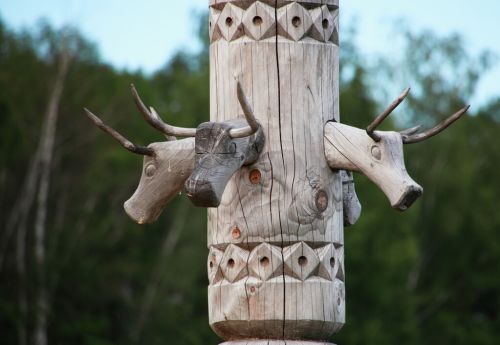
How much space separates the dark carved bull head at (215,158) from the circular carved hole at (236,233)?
339 mm

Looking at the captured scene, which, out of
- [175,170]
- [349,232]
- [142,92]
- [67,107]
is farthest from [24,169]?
[175,170]

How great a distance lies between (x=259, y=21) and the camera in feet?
20.2

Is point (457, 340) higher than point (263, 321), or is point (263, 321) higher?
point (263, 321)

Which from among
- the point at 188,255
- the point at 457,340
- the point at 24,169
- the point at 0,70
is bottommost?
the point at 457,340

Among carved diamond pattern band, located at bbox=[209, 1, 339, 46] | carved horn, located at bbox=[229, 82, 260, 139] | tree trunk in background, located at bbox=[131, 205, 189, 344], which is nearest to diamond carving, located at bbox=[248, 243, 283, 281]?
carved horn, located at bbox=[229, 82, 260, 139]

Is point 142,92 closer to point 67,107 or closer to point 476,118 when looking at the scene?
point 67,107

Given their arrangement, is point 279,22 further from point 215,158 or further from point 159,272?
point 159,272

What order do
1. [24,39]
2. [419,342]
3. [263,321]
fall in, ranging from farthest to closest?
[419,342] < [24,39] < [263,321]

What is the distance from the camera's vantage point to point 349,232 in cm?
3309

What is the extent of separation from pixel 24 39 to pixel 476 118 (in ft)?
58.0

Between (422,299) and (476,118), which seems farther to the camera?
(476,118)

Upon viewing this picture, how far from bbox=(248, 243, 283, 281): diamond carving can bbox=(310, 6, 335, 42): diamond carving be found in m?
0.97

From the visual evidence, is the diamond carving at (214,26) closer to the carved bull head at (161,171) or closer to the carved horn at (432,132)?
the carved bull head at (161,171)

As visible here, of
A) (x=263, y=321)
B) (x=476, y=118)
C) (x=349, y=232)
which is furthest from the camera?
(x=476, y=118)
